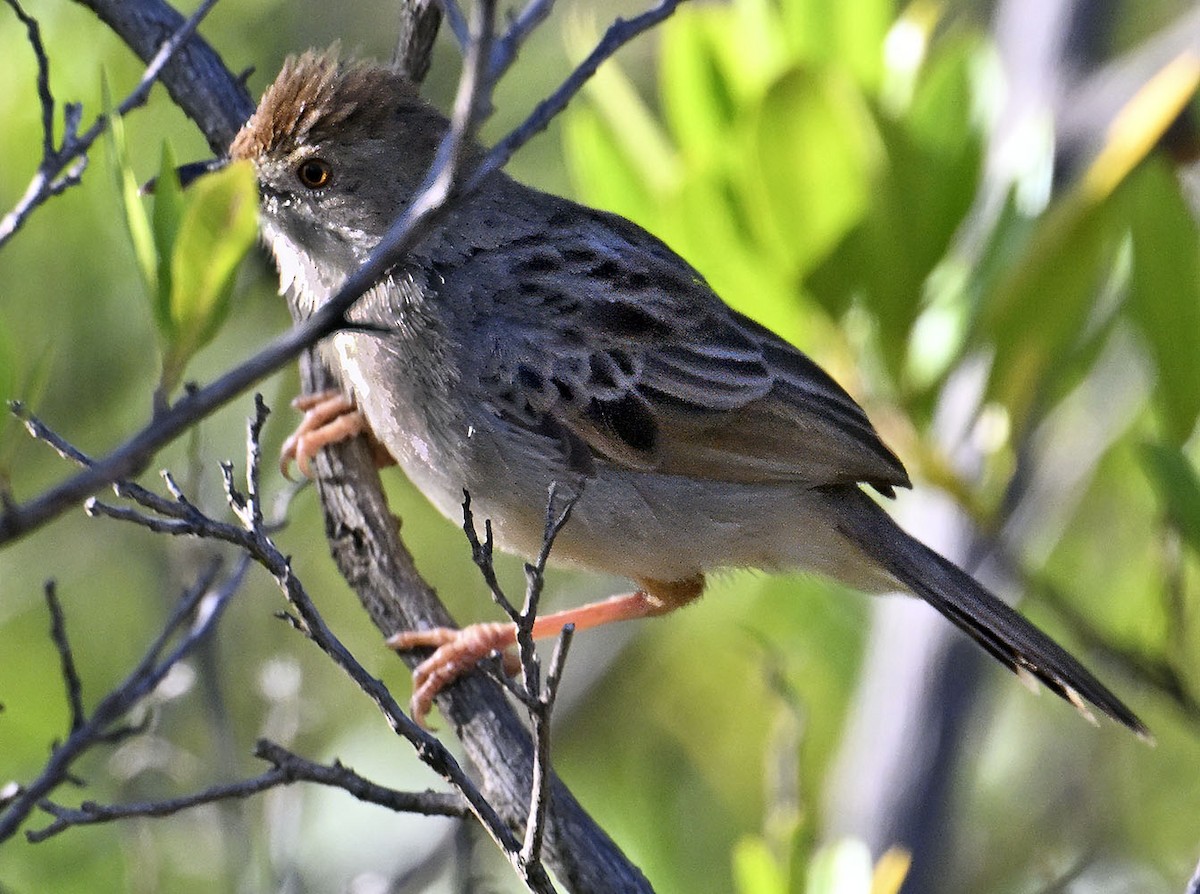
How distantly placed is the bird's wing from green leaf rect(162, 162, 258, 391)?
1.61m

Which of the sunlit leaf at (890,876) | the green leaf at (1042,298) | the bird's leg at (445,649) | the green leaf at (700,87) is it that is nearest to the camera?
the sunlit leaf at (890,876)

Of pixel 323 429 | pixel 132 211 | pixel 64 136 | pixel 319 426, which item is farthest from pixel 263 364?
pixel 319 426

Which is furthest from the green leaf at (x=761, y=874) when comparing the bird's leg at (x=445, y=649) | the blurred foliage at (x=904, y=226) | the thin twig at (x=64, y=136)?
the thin twig at (x=64, y=136)

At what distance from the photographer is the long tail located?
3.74m

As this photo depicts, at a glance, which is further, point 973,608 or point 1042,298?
point 973,608

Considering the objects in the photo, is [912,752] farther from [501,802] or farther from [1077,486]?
[501,802]

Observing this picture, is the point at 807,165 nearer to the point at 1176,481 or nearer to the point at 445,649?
the point at 1176,481

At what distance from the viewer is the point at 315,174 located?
3799mm

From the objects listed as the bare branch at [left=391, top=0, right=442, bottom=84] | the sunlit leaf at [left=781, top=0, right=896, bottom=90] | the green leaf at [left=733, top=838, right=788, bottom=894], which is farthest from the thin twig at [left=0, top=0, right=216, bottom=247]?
the green leaf at [left=733, top=838, right=788, bottom=894]

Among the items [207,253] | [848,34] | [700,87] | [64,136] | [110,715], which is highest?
[64,136]

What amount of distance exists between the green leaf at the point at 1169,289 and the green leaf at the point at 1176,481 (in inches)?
11.6

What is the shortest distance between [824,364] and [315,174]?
4.93 ft

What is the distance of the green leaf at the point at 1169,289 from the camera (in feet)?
10.8

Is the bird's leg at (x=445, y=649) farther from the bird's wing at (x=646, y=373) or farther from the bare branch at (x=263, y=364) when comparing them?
the bare branch at (x=263, y=364)
